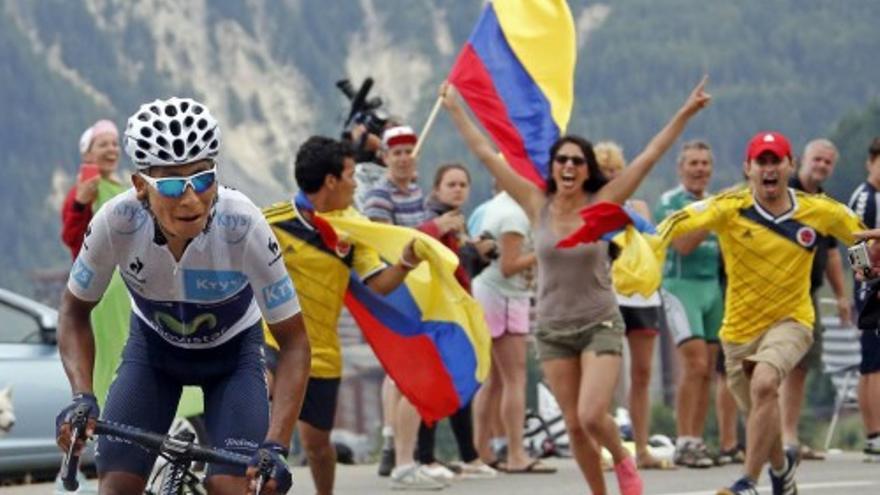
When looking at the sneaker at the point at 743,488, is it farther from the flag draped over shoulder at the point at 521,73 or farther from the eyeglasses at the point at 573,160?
the flag draped over shoulder at the point at 521,73

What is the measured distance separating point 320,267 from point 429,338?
5.98 ft

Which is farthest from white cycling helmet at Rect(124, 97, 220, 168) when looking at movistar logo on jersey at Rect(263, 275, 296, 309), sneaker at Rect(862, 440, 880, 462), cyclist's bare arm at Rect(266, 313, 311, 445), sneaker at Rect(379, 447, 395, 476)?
sneaker at Rect(862, 440, 880, 462)

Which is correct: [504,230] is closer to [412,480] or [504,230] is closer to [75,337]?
[412,480]

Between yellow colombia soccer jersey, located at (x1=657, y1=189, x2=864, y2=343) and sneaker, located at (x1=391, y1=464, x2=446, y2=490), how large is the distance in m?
2.55

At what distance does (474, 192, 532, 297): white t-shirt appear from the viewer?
58.4 feet

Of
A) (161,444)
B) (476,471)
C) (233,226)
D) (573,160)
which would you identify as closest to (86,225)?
(573,160)

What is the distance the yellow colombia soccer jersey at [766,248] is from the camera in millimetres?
14922

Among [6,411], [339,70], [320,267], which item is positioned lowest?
[6,411]

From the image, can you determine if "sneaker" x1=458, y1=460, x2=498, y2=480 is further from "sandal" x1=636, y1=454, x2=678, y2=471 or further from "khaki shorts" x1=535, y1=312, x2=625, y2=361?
"khaki shorts" x1=535, y1=312, x2=625, y2=361

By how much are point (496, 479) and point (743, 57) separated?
136057mm

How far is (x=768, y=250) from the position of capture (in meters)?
15.0

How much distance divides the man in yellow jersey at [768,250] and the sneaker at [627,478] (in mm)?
807

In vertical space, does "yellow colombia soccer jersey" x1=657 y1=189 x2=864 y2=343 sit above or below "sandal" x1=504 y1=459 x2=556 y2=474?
above

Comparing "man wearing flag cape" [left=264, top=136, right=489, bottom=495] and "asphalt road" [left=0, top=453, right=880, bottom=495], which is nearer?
"man wearing flag cape" [left=264, top=136, right=489, bottom=495]
